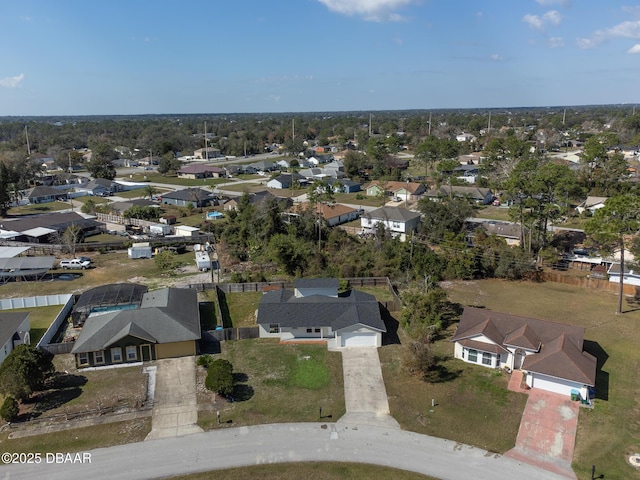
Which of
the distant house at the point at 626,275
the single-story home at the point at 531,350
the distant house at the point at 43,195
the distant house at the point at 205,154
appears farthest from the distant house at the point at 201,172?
the single-story home at the point at 531,350

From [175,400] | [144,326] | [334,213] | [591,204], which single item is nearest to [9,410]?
[175,400]

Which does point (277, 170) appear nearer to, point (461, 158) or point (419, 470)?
point (461, 158)

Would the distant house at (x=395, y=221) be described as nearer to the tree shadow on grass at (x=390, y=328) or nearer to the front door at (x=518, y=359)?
the tree shadow on grass at (x=390, y=328)

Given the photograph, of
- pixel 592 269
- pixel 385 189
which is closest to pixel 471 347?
pixel 592 269

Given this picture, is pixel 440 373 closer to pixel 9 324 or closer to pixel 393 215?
pixel 9 324

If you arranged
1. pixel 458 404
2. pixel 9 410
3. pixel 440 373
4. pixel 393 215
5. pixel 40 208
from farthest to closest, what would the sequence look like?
pixel 40 208, pixel 393 215, pixel 440 373, pixel 458 404, pixel 9 410

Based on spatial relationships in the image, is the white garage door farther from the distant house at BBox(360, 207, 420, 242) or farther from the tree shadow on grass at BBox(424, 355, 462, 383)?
the distant house at BBox(360, 207, 420, 242)
